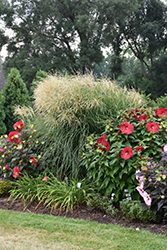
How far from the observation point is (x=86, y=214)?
3.25 m

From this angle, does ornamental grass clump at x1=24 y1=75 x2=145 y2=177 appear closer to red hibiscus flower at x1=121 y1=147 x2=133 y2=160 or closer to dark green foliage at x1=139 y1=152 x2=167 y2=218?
red hibiscus flower at x1=121 y1=147 x2=133 y2=160

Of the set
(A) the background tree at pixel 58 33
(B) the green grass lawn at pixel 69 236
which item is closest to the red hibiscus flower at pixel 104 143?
(B) the green grass lawn at pixel 69 236

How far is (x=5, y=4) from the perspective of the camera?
18188mm

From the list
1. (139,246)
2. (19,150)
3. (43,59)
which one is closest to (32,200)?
(19,150)

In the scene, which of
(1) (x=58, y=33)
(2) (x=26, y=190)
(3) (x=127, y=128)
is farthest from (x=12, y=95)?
(1) (x=58, y=33)

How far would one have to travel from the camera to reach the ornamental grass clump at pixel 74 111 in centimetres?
398

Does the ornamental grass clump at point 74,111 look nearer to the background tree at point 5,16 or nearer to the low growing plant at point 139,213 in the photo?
the low growing plant at point 139,213

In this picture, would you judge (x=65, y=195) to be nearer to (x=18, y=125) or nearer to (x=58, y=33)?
(x=18, y=125)

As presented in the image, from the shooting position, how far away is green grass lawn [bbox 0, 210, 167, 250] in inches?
89.4

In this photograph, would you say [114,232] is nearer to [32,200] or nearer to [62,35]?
[32,200]

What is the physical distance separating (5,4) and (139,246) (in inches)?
784

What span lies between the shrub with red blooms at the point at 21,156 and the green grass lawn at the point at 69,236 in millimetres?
1231

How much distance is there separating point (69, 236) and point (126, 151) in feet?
4.07

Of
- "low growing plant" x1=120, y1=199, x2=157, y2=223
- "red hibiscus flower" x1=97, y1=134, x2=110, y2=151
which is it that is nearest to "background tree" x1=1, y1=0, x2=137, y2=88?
"red hibiscus flower" x1=97, y1=134, x2=110, y2=151
